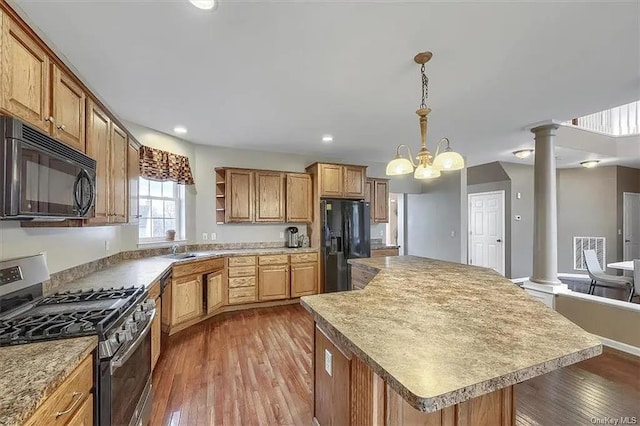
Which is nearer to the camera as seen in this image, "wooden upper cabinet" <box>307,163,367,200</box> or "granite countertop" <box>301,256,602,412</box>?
"granite countertop" <box>301,256,602,412</box>

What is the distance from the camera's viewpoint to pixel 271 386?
90.4 inches

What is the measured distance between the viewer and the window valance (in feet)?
11.6

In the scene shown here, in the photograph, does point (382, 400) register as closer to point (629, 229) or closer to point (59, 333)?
point (59, 333)

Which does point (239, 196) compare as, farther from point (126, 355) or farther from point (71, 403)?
point (71, 403)

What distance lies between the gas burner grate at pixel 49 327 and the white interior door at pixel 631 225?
898 centimetres

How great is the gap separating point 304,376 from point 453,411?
157 centimetres

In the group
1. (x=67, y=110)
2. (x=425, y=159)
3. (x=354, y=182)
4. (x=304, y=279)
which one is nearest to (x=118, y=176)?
(x=67, y=110)

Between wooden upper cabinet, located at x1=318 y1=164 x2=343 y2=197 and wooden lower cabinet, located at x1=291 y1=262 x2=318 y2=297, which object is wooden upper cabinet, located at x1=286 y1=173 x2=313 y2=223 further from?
wooden lower cabinet, located at x1=291 y1=262 x2=318 y2=297

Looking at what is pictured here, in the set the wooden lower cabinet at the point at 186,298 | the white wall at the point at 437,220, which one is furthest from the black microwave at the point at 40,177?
the white wall at the point at 437,220

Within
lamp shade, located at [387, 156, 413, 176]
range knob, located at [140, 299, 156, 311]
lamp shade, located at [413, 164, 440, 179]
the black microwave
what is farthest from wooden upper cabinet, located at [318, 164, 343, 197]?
the black microwave

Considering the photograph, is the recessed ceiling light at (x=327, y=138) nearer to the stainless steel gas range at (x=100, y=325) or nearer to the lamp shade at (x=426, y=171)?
the lamp shade at (x=426, y=171)

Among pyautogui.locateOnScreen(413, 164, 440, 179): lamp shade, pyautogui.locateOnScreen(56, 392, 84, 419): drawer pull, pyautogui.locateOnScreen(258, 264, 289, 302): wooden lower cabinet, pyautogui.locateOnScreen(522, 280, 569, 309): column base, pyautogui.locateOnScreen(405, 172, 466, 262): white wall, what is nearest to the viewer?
pyautogui.locateOnScreen(56, 392, 84, 419): drawer pull

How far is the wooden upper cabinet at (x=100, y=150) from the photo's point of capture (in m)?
1.97

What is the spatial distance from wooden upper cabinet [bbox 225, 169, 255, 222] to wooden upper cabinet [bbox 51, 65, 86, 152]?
252cm
